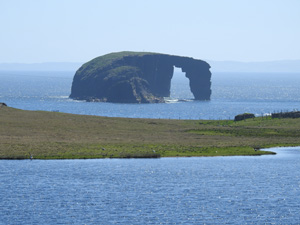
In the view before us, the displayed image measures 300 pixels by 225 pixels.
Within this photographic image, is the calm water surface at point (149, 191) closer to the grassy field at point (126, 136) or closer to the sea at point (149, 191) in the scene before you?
the sea at point (149, 191)

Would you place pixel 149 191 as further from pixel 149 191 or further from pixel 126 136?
pixel 126 136

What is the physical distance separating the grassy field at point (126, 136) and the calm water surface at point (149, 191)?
274 inches

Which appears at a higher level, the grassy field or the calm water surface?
the grassy field

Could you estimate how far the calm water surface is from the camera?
55.9 m

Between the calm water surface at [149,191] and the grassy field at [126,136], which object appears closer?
the calm water surface at [149,191]

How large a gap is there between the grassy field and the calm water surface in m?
6.97

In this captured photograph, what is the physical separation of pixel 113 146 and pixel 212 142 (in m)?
20.7

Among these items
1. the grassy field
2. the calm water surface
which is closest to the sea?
the calm water surface

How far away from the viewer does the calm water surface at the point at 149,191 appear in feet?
183

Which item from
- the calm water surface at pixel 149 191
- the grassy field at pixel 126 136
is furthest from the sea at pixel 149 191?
the grassy field at pixel 126 136

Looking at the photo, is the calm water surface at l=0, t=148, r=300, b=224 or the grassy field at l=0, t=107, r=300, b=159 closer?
the calm water surface at l=0, t=148, r=300, b=224

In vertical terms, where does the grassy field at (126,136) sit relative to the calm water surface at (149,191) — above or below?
above

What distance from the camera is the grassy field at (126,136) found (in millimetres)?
95688

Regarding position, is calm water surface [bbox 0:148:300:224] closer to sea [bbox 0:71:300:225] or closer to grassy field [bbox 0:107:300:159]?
sea [bbox 0:71:300:225]
